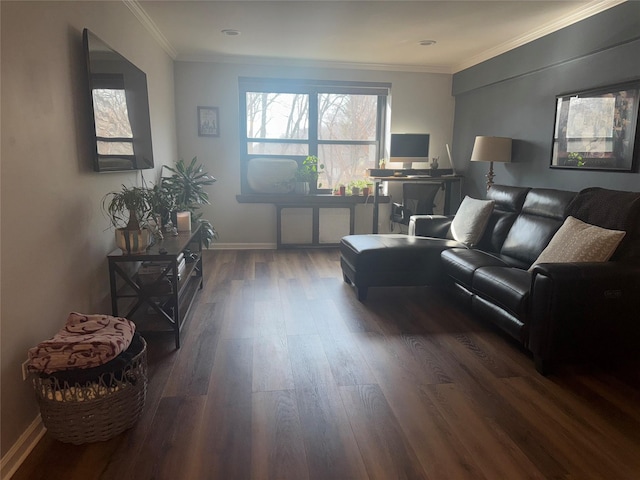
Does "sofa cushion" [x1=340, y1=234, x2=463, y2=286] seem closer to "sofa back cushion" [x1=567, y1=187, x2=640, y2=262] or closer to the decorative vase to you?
"sofa back cushion" [x1=567, y1=187, x2=640, y2=262]

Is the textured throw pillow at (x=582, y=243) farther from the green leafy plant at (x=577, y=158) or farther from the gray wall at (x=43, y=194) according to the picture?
the gray wall at (x=43, y=194)

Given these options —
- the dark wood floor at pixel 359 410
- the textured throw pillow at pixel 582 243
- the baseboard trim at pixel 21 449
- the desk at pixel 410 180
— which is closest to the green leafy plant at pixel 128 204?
the dark wood floor at pixel 359 410

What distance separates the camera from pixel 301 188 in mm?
5605

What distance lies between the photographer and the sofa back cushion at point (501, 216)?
3807mm

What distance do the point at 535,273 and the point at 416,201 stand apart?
311 centimetres

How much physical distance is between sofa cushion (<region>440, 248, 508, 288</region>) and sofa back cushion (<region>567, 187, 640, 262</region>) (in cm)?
66

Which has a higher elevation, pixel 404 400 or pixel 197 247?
pixel 197 247

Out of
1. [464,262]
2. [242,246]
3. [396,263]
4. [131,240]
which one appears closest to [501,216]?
[464,262]

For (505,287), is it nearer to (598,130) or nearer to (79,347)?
(598,130)

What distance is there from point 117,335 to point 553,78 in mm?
4091

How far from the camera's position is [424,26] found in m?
3.99

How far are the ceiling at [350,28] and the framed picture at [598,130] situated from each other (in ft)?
2.19

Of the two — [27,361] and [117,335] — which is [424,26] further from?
[27,361]

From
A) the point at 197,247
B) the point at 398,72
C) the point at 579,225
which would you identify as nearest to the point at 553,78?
the point at 579,225
